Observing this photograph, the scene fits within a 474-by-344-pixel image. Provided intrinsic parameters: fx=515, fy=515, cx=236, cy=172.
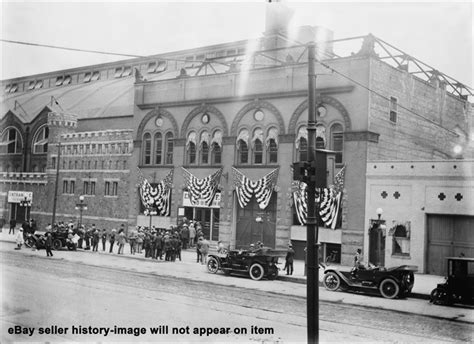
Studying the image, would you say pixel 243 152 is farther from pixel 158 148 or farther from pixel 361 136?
pixel 361 136

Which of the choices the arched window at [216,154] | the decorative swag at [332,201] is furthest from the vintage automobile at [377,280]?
the arched window at [216,154]

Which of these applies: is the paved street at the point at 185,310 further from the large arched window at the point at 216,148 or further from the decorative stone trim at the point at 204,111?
the decorative stone trim at the point at 204,111

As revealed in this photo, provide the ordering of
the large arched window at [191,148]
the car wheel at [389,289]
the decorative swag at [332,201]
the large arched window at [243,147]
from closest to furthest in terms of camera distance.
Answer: the car wheel at [389,289] → the decorative swag at [332,201] → the large arched window at [243,147] → the large arched window at [191,148]

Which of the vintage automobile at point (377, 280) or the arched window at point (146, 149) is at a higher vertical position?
the arched window at point (146, 149)

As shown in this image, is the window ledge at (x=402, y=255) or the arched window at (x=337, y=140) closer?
the window ledge at (x=402, y=255)

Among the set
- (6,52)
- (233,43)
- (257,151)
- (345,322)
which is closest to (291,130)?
(257,151)

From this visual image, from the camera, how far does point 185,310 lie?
15.1 metres

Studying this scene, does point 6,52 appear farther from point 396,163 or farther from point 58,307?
point 396,163

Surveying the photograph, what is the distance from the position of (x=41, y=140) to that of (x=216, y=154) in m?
30.3

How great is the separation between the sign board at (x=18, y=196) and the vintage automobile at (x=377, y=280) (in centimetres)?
3664

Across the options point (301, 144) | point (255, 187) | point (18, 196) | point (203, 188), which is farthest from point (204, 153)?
point (18, 196)

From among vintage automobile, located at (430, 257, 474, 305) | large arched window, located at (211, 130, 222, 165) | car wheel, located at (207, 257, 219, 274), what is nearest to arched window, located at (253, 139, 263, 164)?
large arched window, located at (211, 130, 222, 165)

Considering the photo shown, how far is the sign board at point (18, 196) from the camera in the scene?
4894 cm

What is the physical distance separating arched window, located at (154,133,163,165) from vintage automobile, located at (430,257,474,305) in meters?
24.3
